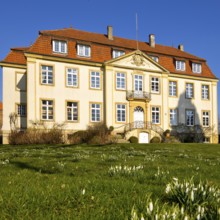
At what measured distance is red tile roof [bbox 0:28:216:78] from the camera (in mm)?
33688

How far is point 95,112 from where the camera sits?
1405 inches

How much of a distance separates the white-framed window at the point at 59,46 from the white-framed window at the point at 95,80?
4069 millimetres

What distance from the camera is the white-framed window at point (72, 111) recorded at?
113ft

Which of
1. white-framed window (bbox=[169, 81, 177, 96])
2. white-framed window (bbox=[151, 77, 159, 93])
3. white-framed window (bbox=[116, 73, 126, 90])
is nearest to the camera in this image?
white-framed window (bbox=[116, 73, 126, 90])

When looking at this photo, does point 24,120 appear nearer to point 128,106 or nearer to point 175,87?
point 128,106

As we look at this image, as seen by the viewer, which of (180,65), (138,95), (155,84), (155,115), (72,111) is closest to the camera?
(72,111)

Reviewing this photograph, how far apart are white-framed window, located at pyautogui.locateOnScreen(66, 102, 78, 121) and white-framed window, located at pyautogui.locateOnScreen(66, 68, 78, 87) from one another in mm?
2154

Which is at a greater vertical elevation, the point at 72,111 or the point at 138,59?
the point at 138,59

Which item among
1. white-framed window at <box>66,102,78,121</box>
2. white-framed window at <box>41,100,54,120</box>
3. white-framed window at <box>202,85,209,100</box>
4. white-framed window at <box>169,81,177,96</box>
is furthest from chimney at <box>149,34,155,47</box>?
white-framed window at <box>41,100,54,120</box>

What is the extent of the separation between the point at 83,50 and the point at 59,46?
289 centimetres

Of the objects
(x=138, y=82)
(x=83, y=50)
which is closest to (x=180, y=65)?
(x=138, y=82)

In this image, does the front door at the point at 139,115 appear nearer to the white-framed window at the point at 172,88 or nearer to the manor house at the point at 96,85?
the manor house at the point at 96,85

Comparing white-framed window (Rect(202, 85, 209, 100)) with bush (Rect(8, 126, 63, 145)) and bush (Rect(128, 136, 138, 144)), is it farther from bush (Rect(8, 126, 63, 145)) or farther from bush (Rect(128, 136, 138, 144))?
bush (Rect(8, 126, 63, 145))

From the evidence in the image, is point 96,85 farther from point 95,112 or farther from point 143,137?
point 143,137
